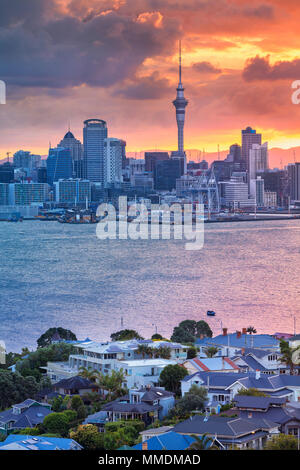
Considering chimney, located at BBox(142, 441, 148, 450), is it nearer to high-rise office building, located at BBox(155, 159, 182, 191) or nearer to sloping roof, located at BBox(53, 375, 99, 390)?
sloping roof, located at BBox(53, 375, 99, 390)

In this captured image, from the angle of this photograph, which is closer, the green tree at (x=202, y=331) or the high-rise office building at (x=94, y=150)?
the green tree at (x=202, y=331)

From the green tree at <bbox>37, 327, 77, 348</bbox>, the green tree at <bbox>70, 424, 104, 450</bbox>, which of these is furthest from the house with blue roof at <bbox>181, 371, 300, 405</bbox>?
the green tree at <bbox>37, 327, 77, 348</bbox>

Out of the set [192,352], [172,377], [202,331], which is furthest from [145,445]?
[202,331]

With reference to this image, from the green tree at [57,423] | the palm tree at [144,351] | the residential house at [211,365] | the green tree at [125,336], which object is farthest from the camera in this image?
the green tree at [125,336]

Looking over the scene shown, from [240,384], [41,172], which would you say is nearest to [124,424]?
[240,384]

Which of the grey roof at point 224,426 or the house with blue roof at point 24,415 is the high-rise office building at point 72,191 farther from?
the grey roof at point 224,426

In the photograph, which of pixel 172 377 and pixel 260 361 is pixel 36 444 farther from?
pixel 260 361

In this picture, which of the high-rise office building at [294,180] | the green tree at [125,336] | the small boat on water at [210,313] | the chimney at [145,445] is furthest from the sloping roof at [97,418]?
the high-rise office building at [294,180]
